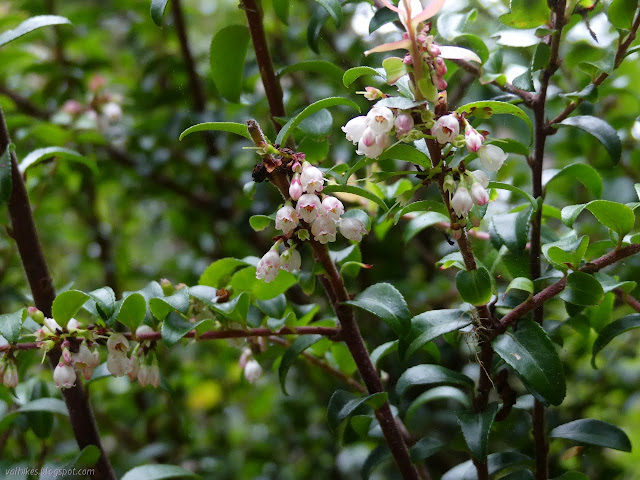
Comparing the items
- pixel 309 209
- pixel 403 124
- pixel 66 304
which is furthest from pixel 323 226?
pixel 66 304

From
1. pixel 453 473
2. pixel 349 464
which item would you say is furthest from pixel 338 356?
pixel 349 464

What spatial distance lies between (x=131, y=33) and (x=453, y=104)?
106 centimetres

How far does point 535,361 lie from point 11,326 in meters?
0.60

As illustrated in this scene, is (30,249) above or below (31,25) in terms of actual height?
below

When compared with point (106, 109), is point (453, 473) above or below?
below

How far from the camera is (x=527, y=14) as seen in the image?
79 cm

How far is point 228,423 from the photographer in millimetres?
1952

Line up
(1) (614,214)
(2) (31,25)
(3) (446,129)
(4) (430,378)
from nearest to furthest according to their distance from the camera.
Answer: (3) (446,129) < (1) (614,214) < (4) (430,378) < (2) (31,25)

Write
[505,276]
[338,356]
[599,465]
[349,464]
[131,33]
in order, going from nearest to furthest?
[505,276] → [338,356] → [599,465] → [349,464] → [131,33]

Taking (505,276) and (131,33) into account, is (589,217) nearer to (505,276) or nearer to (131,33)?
(505,276)

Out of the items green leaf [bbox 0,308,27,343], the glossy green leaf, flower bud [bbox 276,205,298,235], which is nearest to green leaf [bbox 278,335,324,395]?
flower bud [bbox 276,205,298,235]

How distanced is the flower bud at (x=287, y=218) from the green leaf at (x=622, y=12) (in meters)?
0.47

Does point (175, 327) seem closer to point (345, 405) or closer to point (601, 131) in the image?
point (345, 405)

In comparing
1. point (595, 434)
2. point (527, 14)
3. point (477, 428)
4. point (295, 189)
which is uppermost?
point (527, 14)
